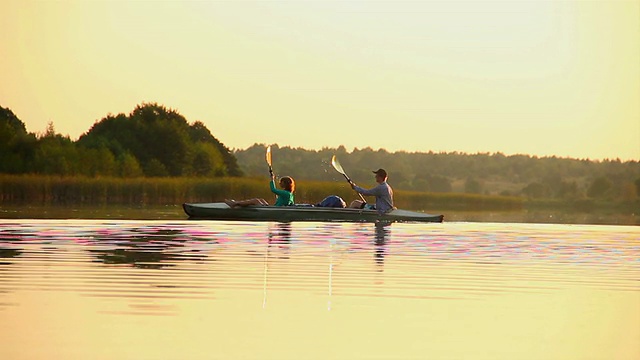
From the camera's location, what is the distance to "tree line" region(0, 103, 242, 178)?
60906mm

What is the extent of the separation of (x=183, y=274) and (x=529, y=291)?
12.4 ft

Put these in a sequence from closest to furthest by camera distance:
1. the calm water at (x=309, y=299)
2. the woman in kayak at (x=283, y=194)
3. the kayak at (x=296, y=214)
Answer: the calm water at (x=309, y=299) → the kayak at (x=296, y=214) → the woman in kayak at (x=283, y=194)

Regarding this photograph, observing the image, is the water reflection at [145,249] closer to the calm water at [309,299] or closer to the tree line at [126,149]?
the calm water at [309,299]

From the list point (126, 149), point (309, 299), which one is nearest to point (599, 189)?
point (126, 149)

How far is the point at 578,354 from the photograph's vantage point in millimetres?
9359

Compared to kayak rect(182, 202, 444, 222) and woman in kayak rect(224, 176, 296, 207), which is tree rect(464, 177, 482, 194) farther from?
woman in kayak rect(224, 176, 296, 207)

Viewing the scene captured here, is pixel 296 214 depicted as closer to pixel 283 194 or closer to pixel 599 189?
pixel 283 194

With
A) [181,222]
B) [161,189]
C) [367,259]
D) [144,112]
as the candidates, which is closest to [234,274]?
[367,259]

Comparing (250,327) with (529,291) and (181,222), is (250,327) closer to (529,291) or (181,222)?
(529,291)

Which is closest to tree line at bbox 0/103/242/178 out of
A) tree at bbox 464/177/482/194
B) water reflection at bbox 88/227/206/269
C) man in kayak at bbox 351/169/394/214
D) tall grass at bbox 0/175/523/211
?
tall grass at bbox 0/175/523/211

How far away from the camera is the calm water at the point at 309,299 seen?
9469 millimetres

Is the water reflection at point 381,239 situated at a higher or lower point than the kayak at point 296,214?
lower

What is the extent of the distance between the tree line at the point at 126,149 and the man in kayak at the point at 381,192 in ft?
103

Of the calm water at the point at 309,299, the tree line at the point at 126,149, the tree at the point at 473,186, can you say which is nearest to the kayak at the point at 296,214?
the calm water at the point at 309,299
